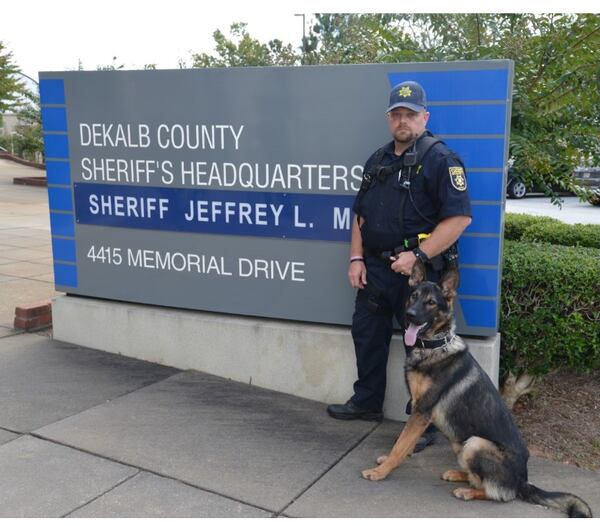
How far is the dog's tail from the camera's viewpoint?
3.17m

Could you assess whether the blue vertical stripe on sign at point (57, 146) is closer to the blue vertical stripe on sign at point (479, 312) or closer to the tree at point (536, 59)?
the tree at point (536, 59)

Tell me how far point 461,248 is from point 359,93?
121 centimetres

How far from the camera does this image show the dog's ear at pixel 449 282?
3.40 metres

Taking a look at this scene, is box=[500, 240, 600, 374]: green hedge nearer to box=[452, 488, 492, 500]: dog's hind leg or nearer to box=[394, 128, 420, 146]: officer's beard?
box=[394, 128, 420, 146]: officer's beard

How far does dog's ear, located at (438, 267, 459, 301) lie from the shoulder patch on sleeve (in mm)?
525

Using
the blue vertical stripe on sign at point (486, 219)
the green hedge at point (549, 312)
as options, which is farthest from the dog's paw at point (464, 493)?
the blue vertical stripe on sign at point (486, 219)

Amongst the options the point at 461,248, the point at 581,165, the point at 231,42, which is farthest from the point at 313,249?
the point at 231,42

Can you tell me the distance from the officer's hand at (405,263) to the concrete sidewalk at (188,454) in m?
1.09

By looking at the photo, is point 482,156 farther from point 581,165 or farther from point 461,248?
point 581,165

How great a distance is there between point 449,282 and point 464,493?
107 centimetres

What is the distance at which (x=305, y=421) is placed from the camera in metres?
4.31

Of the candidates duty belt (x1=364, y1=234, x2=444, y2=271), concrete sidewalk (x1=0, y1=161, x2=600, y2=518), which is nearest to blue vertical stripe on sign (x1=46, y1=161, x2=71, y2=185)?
concrete sidewalk (x1=0, y1=161, x2=600, y2=518)

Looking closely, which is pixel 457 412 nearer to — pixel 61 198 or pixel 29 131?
pixel 61 198

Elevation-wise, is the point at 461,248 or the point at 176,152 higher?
the point at 176,152
